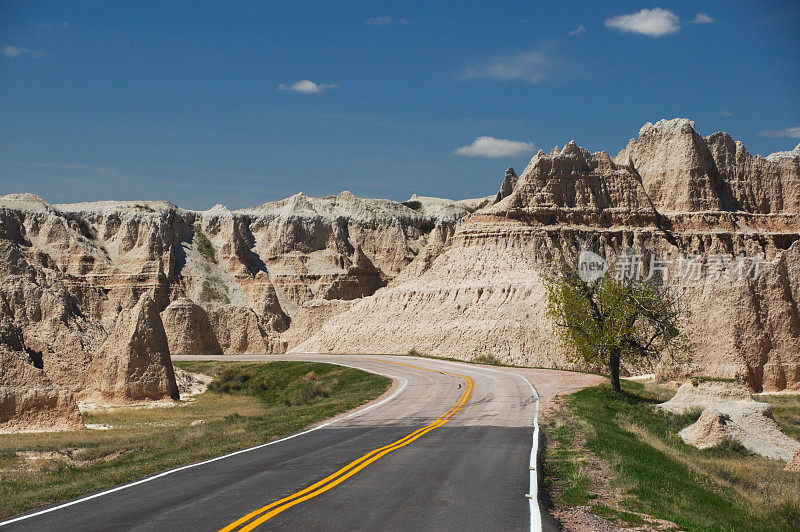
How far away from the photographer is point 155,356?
1535 inches

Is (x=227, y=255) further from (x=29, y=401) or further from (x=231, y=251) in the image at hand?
(x=29, y=401)

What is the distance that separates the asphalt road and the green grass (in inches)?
3575

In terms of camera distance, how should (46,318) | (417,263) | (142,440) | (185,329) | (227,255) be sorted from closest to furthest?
(142,440) < (46,318) < (185,329) < (417,263) < (227,255)

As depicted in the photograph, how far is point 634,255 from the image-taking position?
74375mm

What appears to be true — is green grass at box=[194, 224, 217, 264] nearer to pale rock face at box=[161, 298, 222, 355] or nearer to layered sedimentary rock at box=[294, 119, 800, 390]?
pale rock face at box=[161, 298, 222, 355]

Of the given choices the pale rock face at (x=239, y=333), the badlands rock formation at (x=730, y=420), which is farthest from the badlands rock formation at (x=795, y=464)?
the pale rock face at (x=239, y=333)

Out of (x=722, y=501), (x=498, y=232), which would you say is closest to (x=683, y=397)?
(x=722, y=501)

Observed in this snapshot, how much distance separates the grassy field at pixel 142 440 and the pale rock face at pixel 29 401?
59.4 inches

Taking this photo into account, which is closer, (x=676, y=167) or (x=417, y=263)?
(x=417, y=263)

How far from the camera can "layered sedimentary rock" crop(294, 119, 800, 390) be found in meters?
43.9

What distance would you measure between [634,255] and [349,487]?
66.1 meters

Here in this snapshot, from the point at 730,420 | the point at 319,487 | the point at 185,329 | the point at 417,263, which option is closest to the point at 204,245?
the point at 185,329

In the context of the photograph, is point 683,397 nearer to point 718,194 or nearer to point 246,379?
point 246,379

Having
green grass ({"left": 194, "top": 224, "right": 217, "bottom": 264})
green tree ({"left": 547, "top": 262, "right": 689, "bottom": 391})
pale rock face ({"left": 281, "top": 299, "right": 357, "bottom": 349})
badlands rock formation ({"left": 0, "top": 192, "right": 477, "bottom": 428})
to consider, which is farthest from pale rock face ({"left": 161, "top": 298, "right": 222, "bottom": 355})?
green tree ({"left": 547, "top": 262, "right": 689, "bottom": 391})
